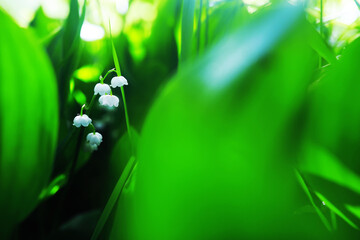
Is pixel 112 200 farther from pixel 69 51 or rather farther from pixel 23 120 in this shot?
pixel 69 51

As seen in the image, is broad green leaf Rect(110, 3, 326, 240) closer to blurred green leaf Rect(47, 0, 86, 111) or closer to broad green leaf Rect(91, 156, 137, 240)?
broad green leaf Rect(91, 156, 137, 240)

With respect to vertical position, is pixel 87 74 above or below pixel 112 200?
above

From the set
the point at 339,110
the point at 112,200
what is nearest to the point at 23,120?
the point at 112,200

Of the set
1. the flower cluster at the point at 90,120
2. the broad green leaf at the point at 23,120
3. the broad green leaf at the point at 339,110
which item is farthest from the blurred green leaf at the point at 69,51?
the broad green leaf at the point at 339,110

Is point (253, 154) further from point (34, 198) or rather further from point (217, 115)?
point (34, 198)

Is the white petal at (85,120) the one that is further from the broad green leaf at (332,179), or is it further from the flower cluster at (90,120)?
the broad green leaf at (332,179)

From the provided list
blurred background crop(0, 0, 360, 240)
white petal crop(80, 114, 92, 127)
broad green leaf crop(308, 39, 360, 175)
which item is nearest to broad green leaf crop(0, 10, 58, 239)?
blurred background crop(0, 0, 360, 240)

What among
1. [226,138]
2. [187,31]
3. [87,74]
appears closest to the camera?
[226,138]
